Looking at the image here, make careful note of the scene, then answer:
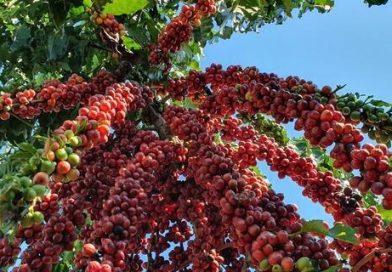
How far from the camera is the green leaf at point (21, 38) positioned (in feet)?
14.6

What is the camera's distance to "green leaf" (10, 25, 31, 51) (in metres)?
4.45

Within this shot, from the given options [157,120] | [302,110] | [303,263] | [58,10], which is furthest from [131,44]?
[303,263]

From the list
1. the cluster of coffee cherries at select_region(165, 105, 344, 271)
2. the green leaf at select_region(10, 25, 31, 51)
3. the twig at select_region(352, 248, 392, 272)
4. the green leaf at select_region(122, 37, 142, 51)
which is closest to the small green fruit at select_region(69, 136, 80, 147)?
the cluster of coffee cherries at select_region(165, 105, 344, 271)

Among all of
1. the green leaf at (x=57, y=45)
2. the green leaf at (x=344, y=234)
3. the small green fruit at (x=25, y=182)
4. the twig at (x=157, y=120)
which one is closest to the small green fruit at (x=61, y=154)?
the small green fruit at (x=25, y=182)

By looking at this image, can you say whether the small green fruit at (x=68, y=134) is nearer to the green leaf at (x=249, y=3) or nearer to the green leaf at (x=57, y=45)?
the green leaf at (x=57, y=45)

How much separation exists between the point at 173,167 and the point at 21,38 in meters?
2.10

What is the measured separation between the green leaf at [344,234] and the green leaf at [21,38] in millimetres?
3187

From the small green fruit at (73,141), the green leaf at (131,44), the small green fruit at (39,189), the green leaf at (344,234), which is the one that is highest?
the green leaf at (131,44)

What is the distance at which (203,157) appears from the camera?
2.61 m

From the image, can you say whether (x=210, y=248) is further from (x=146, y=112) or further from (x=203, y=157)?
(x=146, y=112)

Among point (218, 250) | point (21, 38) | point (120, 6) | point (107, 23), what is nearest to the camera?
point (218, 250)

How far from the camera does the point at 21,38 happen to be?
4473 mm

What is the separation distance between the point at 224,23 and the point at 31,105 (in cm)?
223

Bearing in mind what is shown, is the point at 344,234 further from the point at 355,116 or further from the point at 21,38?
the point at 21,38
